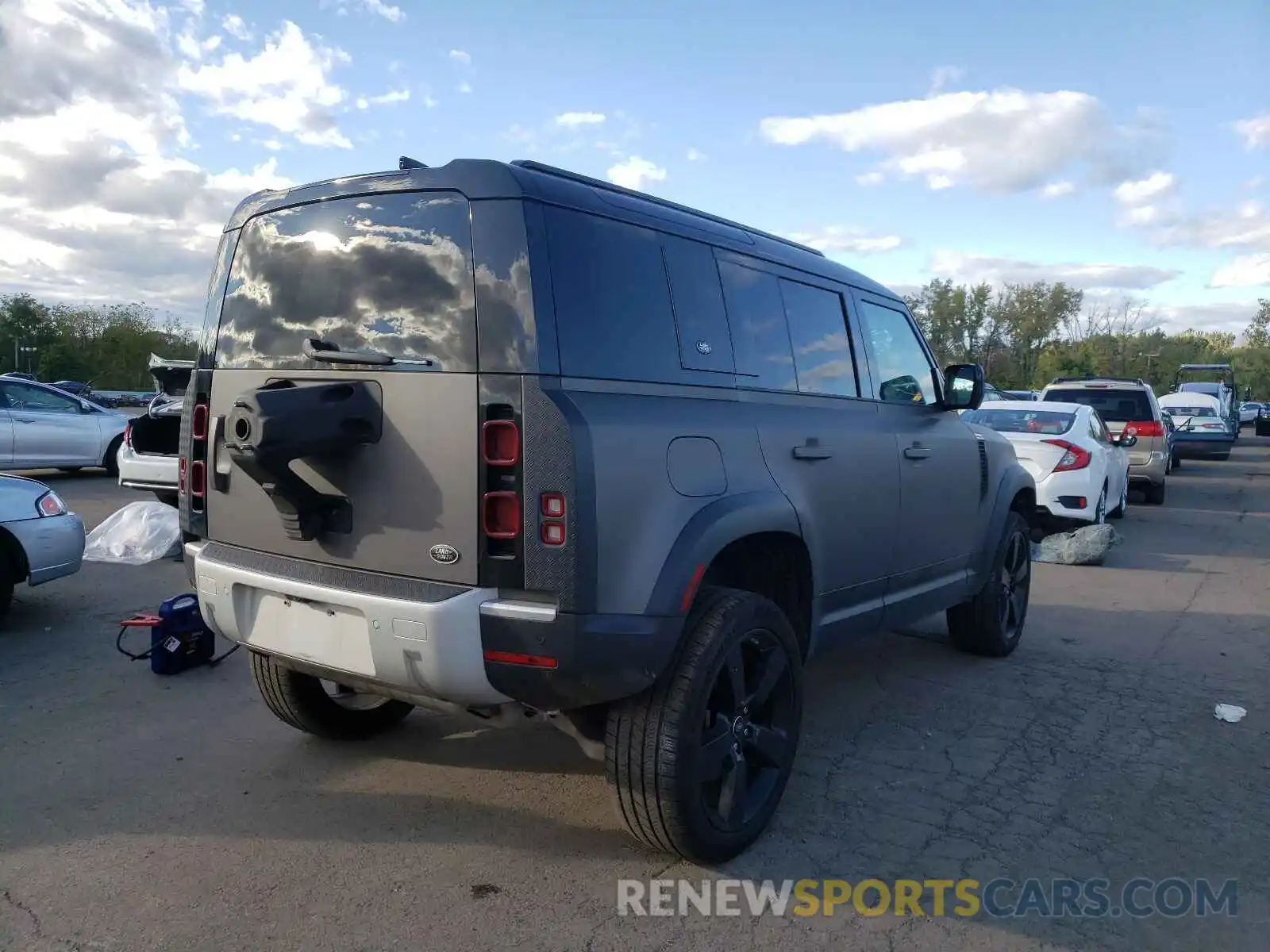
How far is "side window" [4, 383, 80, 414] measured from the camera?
1370 centimetres

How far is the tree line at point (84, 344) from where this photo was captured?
64.9 metres

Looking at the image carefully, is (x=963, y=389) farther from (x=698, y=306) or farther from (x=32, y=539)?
(x=32, y=539)

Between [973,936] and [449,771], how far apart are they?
2.12 metres

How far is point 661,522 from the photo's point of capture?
2992mm

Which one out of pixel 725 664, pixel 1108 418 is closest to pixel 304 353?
pixel 725 664

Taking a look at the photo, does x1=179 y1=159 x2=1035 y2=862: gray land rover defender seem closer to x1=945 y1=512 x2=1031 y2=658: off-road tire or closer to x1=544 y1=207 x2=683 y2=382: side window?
x1=544 y1=207 x2=683 y2=382: side window

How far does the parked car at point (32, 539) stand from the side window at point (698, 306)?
473 centimetres

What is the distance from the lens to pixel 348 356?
9.87 feet

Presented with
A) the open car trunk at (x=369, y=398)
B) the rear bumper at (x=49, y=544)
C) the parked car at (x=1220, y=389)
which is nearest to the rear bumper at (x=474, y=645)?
the open car trunk at (x=369, y=398)

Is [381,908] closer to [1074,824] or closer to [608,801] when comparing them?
[608,801]

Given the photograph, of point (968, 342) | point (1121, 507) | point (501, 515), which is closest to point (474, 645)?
point (501, 515)

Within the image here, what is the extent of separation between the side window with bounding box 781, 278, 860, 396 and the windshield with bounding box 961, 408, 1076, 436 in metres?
6.90

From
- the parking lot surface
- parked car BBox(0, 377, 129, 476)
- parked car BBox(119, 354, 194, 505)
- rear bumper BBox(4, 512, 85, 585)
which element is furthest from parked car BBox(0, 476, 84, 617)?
parked car BBox(0, 377, 129, 476)

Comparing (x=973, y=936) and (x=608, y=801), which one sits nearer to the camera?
(x=973, y=936)
